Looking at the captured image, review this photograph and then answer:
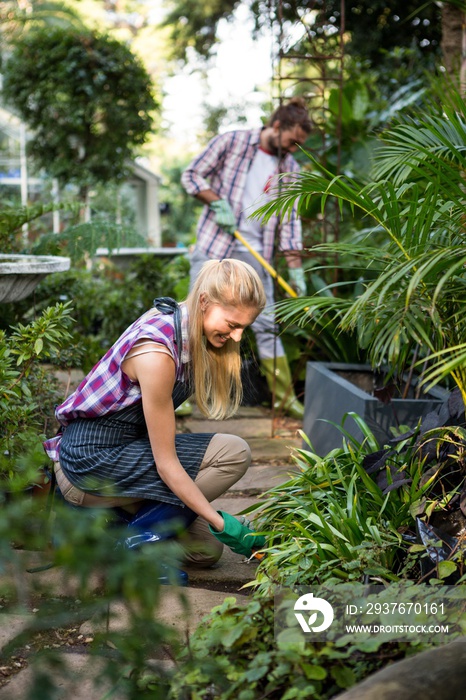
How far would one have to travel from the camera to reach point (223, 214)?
15.5 ft

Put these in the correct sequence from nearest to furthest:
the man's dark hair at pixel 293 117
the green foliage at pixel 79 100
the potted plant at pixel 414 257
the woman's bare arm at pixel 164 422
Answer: the potted plant at pixel 414 257 → the woman's bare arm at pixel 164 422 → the man's dark hair at pixel 293 117 → the green foliage at pixel 79 100

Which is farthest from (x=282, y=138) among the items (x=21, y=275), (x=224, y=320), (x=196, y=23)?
(x=196, y=23)

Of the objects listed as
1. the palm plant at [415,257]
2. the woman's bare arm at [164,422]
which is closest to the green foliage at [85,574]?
the palm plant at [415,257]

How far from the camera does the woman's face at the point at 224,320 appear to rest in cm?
258

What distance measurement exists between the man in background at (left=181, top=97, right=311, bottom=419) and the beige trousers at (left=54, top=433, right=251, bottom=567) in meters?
1.84

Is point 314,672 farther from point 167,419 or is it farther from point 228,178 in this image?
point 228,178

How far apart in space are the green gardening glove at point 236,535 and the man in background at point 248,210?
81.2 inches

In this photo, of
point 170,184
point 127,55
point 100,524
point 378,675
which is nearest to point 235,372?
point 378,675

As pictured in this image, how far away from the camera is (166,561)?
1.28 metres

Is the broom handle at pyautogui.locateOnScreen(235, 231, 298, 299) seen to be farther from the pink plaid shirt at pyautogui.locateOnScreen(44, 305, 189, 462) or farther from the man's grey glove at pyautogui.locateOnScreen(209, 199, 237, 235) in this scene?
the pink plaid shirt at pyautogui.locateOnScreen(44, 305, 189, 462)

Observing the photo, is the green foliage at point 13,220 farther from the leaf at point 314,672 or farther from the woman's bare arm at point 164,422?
the leaf at point 314,672

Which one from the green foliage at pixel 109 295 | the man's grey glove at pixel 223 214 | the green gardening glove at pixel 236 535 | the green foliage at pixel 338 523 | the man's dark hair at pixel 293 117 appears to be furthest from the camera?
the green foliage at pixel 109 295

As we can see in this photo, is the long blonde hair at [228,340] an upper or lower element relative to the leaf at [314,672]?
upper
